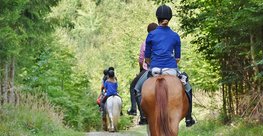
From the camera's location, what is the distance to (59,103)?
20.4 metres

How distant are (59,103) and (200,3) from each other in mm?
9419

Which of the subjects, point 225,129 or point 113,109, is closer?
point 225,129

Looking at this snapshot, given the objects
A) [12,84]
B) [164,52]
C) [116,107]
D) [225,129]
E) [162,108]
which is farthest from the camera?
[116,107]

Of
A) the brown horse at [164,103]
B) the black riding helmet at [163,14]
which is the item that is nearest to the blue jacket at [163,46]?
the black riding helmet at [163,14]

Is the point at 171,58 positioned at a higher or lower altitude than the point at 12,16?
lower

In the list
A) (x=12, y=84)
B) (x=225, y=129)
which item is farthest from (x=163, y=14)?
(x=12, y=84)

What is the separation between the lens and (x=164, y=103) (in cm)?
697

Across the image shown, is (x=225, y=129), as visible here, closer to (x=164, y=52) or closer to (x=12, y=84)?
(x=164, y=52)

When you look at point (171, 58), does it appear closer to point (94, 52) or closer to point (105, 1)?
point (94, 52)

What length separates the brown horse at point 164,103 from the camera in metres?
6.95

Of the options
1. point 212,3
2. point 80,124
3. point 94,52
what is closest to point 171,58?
point 212,3

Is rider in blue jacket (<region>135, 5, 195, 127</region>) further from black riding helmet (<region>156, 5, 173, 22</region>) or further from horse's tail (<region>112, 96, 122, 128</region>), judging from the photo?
horse's tail (<region>112, 96, 122, 128</region>)

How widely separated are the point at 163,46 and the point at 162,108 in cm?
118

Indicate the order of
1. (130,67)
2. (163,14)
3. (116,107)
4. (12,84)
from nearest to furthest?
(163,14), (12,84), (116,107), (130,67)
